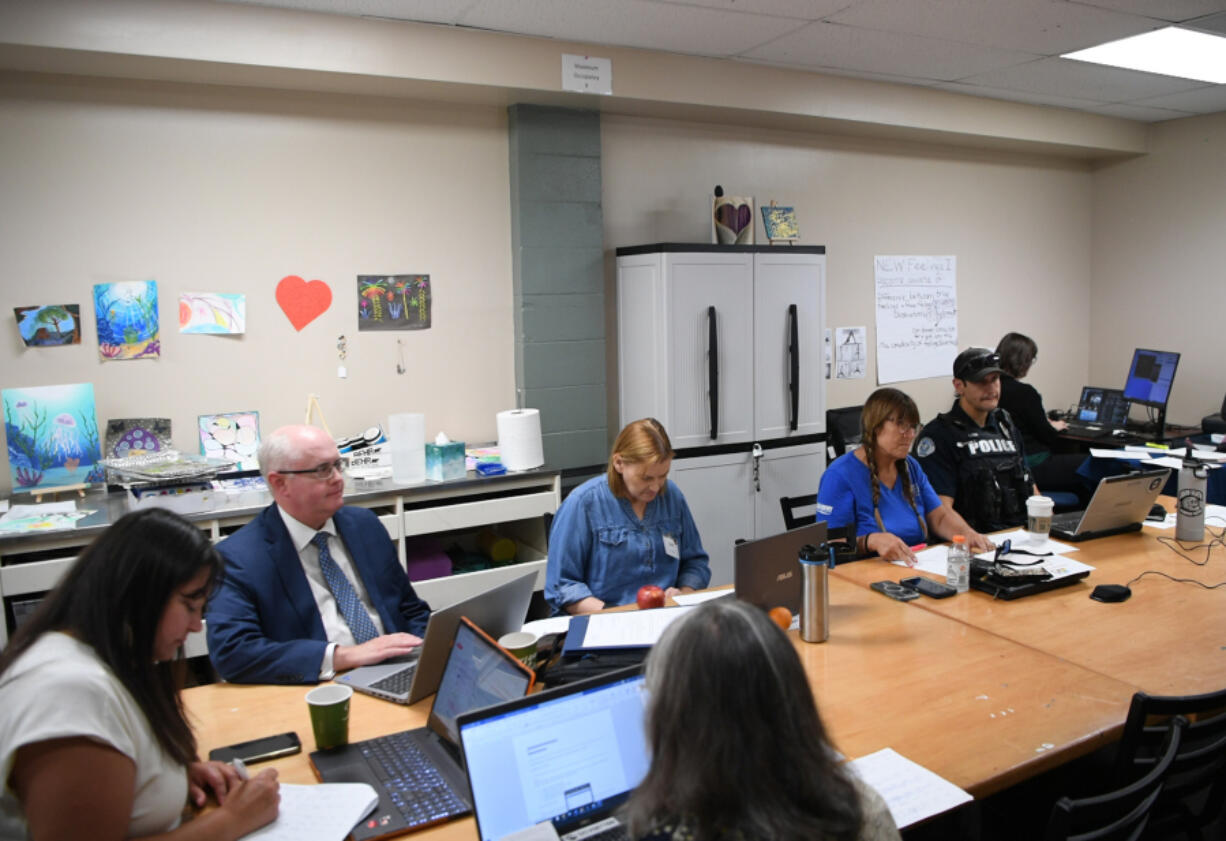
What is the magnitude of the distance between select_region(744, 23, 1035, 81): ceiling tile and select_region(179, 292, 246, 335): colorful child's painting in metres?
2.74

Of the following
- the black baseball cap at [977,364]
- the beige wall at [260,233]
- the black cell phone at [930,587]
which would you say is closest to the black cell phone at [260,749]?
the black cell phone at [930,587]

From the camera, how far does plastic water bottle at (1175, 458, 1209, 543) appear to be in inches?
122

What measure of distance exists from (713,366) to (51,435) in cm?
293

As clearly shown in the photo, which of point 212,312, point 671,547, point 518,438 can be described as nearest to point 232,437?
point 212,312

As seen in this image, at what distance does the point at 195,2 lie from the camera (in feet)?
10.9

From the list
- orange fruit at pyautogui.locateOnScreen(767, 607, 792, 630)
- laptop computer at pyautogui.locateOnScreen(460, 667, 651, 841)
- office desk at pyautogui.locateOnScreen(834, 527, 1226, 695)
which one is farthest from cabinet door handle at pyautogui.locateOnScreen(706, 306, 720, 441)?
laptop computer at pyautogui.locateOnScreen(460, 667, 651, 841)

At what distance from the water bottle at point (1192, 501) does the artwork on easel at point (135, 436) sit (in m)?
4.02

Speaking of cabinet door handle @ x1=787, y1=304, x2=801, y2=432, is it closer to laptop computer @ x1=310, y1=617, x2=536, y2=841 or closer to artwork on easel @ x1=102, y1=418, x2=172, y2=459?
artwork on easel @ x1=102, y1=418, x2=172, y2=459

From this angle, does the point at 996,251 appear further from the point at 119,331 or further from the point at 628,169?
the point at 119,331

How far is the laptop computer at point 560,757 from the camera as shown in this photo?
1.33m

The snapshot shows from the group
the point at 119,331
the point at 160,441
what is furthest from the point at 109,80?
the point at 160,441

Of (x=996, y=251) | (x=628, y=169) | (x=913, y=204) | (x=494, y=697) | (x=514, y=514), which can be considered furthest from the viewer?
(x=996, y=251)

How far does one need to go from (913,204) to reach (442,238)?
333 cm

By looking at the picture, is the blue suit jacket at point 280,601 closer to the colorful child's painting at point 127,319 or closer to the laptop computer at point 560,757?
the laptop computer at point 560,757
